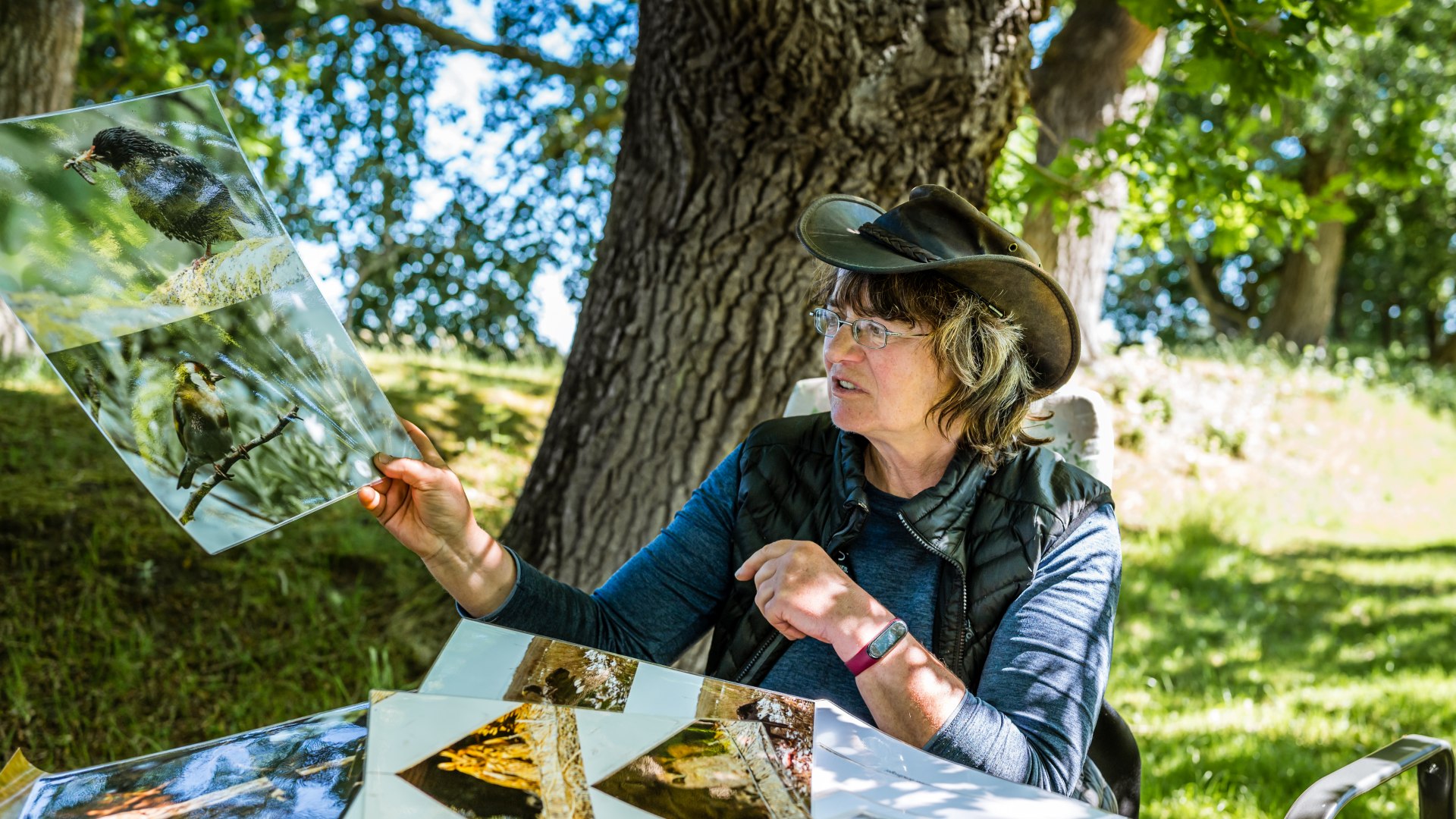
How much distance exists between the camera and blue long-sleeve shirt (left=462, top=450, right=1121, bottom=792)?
62.0 inches

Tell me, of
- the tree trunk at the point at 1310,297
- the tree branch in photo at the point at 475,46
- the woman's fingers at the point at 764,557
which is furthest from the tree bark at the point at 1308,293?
the woman's fingers at the point at 764,557

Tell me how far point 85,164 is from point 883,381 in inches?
49.4

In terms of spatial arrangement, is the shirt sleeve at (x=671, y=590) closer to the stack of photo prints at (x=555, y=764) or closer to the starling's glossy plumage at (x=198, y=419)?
the stack of photo prints at (x=555, y=764)

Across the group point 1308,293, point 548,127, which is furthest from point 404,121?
point 1308,293

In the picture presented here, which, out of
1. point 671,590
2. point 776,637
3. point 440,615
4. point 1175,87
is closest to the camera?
point 776,637

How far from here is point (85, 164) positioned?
50.6 inches

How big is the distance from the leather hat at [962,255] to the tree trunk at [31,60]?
15.2ft

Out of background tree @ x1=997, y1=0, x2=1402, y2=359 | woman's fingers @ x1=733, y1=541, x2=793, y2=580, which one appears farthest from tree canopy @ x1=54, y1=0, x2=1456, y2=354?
woman's fingers @ x1=733, y1=541, x2=793, y2=580

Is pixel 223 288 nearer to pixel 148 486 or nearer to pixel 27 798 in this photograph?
pixel 148 486

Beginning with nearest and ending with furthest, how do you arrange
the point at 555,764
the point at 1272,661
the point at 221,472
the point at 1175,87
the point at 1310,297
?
the point at 555,764, the point at 221,472, the point at 1175,87, the point at 1272,661, the point at 1310,297

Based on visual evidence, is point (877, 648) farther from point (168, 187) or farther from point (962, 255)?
point (168, 187)

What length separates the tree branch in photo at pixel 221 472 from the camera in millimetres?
1382

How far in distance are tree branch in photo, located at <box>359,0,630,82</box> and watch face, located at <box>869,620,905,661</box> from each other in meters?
5.11

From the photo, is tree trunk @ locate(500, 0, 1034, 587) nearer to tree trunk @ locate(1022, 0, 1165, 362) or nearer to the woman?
the woman
